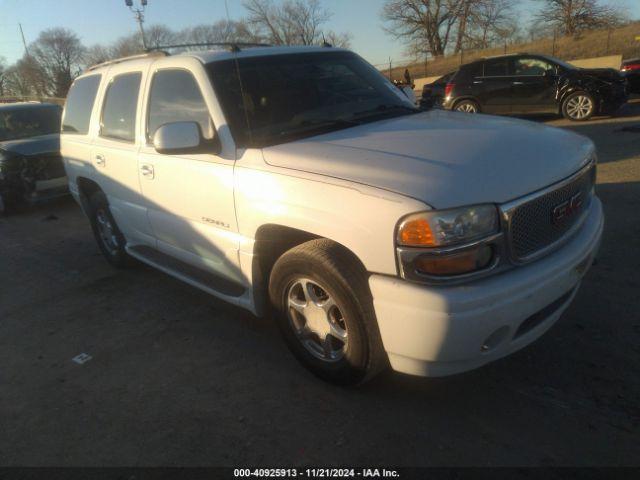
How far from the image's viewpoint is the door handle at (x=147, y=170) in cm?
370

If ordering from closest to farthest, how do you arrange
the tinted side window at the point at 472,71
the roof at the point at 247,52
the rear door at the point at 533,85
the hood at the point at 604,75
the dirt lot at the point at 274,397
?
the dirt lot at the point at 274,397 < the roof at the point at 247,52 < the hood at the point at 604,75 < the rear door at the point at 533,85 < the tinted side window at the point at 472,71

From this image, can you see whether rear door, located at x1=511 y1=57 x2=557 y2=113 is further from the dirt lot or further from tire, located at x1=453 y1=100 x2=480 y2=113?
the dirt lot

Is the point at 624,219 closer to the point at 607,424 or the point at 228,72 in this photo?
the point at 607,424

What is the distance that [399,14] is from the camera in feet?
174

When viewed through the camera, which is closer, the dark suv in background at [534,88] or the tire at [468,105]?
the dark suv in background at [534,88]

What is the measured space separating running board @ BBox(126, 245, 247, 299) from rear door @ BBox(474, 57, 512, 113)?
10494mm

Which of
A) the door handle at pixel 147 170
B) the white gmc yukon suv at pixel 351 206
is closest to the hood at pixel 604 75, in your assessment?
the white gmc yukon suv at pixel 351 206

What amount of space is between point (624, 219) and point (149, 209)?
14.9 feet

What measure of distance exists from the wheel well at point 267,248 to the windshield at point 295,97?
54cm

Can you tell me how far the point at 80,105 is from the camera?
507 centimetres

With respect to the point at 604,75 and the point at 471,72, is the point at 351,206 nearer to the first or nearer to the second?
the point at 604,75

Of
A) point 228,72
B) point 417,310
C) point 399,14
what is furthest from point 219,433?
point 399,14

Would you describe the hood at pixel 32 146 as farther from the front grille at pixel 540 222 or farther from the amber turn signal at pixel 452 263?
the front grille at pixel 540 222

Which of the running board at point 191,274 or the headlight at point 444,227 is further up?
the headlight at point 444,227
